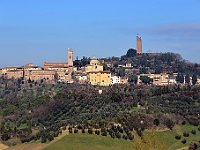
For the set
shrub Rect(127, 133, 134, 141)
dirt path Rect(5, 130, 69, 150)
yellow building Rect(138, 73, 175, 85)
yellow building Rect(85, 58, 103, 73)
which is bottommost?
dirt path Rect(5, 130, 69, 150)

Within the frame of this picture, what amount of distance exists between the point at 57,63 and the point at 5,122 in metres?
75.7

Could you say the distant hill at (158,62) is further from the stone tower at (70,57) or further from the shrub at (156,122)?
the shrub at (156,122)

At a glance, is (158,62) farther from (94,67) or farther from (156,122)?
(156,122)

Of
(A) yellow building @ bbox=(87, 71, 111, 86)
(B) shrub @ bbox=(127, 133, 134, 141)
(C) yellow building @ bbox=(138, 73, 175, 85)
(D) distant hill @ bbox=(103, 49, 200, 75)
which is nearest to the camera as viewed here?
(B) shrub @ bbox=(127, 133, 134, 141)

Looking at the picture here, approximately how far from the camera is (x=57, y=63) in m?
149

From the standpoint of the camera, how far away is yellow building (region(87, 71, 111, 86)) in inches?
4966

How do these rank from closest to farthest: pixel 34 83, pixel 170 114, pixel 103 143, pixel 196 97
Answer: pixel 103 143, pixel 170 114, pixel 196 97, pixel 34 83

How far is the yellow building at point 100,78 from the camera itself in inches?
4966

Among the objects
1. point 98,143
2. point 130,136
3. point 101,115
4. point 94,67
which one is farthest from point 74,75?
point 98,143

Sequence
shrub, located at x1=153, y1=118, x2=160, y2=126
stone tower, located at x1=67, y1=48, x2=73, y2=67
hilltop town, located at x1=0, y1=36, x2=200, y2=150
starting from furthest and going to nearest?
stone tower, located at x1=67, y1=48, x2=73, y2=67
shrub, located at x1=153, y1=118, x2=160, y2=126
hilltop town, located at x1=0, y1=36, x2=200, y2=150

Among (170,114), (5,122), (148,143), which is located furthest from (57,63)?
(148,143)

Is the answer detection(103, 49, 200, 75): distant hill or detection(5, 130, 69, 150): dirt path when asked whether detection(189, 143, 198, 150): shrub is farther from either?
detection(103, 49, 200, 75): distant hill

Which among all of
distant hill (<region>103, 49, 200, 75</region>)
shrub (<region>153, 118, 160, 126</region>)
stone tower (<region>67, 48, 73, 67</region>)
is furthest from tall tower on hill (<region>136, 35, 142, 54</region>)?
shrub (<region>153, 118, 160, 126</region>)

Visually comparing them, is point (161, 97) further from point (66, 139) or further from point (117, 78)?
point (117, 78)
